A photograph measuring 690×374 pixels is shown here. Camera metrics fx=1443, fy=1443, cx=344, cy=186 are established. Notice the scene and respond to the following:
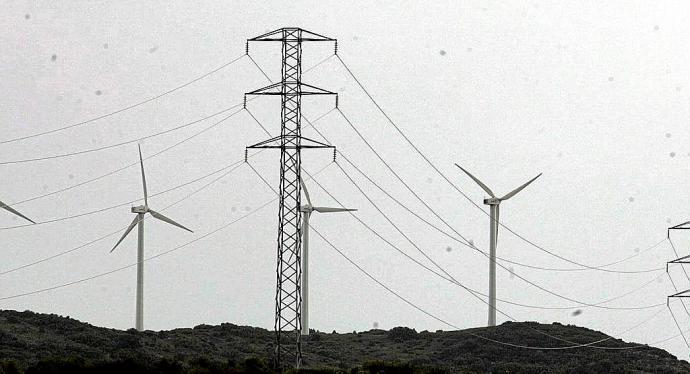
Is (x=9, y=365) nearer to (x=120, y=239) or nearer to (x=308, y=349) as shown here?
(x=120, y=239)

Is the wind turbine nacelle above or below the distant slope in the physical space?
above

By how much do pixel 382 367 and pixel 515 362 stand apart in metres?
34.9

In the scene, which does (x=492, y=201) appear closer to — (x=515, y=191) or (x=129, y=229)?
(x=515, y=191)

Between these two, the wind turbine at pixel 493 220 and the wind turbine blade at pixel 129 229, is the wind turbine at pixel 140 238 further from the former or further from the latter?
the wind turbine at pixel 493 220

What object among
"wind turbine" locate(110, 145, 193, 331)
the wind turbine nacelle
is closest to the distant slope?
"wind turbine" locate(110, 145, 193, 331)

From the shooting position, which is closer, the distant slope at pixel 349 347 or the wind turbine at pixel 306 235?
the distant slope at pixel 349 347

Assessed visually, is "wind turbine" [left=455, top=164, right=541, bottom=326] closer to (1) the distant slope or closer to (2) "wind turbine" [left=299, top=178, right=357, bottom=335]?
(1) the distant slope

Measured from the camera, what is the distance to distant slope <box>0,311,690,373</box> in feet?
312

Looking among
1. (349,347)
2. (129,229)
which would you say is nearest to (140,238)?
(129,229)

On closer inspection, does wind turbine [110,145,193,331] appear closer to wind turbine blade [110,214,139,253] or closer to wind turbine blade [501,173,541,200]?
wind turbine blade [110,214,139,253]

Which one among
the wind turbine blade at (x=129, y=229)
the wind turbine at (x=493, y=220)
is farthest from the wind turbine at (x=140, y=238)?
the wind turbine at (x=493, y=220)

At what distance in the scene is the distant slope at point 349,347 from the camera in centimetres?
9512

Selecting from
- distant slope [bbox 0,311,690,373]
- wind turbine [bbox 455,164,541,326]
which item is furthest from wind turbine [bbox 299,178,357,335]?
wind turbine [bbox 455,164,541,326]

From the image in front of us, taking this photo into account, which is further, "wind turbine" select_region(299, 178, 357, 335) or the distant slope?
"wind turbine" select_region(299, 178, 357, 335)
